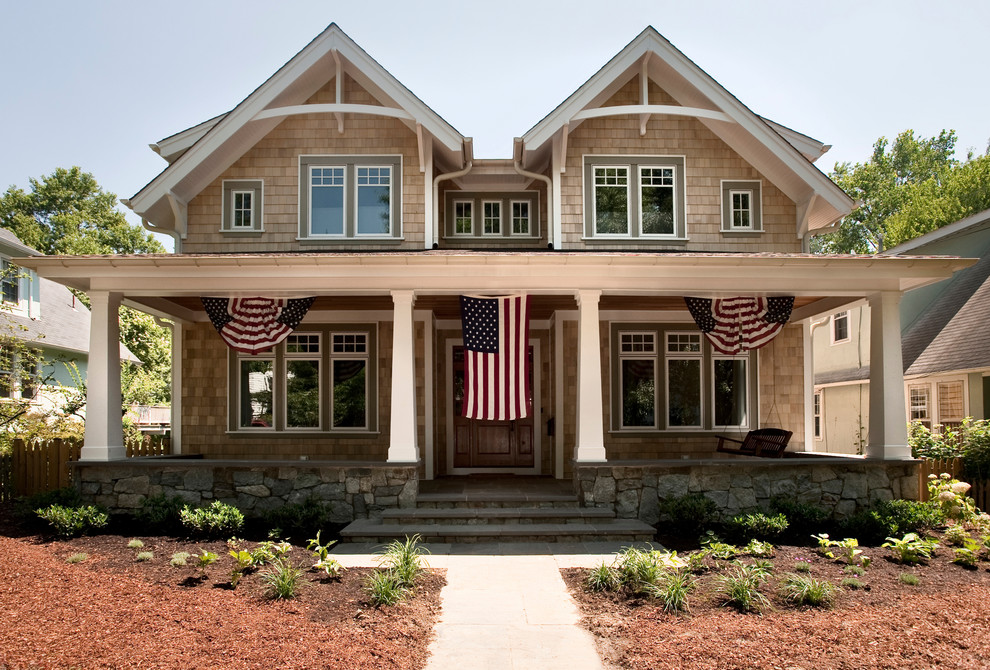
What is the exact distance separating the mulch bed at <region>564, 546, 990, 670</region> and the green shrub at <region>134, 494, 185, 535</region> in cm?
529

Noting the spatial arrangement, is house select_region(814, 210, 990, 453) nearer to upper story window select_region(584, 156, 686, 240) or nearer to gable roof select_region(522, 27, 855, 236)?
gable roof select_region(522, 27, 855, 236)

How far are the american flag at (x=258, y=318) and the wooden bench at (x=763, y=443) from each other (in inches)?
287

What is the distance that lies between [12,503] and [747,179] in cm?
1337

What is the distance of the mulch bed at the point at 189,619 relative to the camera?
17.5 ft

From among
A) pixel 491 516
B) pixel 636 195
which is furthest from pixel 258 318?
pixel 636 195

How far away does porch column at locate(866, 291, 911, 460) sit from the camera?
417 inches

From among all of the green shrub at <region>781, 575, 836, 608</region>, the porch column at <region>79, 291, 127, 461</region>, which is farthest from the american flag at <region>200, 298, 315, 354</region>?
the green shrub at <region>781, 575, 836, 608</region>

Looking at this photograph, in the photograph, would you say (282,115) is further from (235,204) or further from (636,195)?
(636,195)

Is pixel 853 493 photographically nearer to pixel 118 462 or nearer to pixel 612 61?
pixel 612 61

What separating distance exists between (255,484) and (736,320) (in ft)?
24.2

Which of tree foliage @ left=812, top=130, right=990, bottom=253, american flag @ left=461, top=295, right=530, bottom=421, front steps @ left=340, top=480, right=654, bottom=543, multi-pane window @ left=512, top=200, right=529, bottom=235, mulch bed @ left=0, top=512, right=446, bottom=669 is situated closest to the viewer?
mulch bed @ left=0, top=512, right=446, bottom=669

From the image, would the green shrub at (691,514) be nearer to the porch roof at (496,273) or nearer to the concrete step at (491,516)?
the concrete step at (491,516)

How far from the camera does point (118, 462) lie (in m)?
10.4

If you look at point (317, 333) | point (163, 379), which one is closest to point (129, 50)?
point (317, 333)
